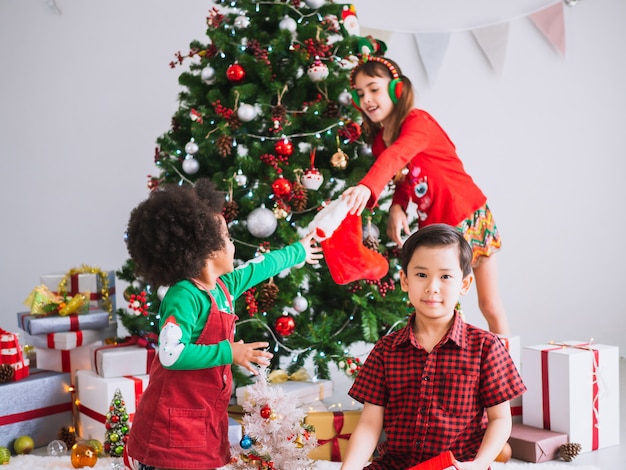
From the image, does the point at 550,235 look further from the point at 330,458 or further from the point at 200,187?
the point at 200,187

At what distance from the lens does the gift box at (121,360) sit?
98.1 inches

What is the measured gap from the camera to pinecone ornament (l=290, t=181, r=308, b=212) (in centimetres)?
254

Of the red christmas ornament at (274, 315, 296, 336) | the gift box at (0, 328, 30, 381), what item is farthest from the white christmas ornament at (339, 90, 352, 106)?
the gift box at (0, 328, 30, 381)

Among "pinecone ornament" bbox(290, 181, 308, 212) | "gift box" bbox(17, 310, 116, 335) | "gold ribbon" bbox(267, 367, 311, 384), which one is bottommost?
"gold ribbon" bbox(267, 367, 311, 384)

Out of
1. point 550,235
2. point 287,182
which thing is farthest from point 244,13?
point 550,235

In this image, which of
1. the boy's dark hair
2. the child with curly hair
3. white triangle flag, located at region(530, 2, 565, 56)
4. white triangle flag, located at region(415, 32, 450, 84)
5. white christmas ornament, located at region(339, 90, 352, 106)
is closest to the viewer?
the boy's dark hair

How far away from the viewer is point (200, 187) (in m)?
1.77

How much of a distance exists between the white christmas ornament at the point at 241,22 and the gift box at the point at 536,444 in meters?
1.77

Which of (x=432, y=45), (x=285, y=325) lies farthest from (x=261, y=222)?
(x=432, y=45)

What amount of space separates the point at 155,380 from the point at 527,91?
10.4ft

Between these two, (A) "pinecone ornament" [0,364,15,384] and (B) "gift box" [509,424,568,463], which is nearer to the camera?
(B) "gift box" [509,424,568,463]

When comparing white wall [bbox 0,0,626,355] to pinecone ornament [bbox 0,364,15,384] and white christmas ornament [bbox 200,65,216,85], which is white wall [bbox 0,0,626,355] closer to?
white christmas ornament [bbox 200,65,216,85]

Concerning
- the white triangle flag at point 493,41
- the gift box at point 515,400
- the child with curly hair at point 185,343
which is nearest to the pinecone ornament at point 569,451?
the gift box at point 515,400

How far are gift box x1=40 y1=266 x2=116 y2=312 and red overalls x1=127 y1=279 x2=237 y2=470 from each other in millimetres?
1500
